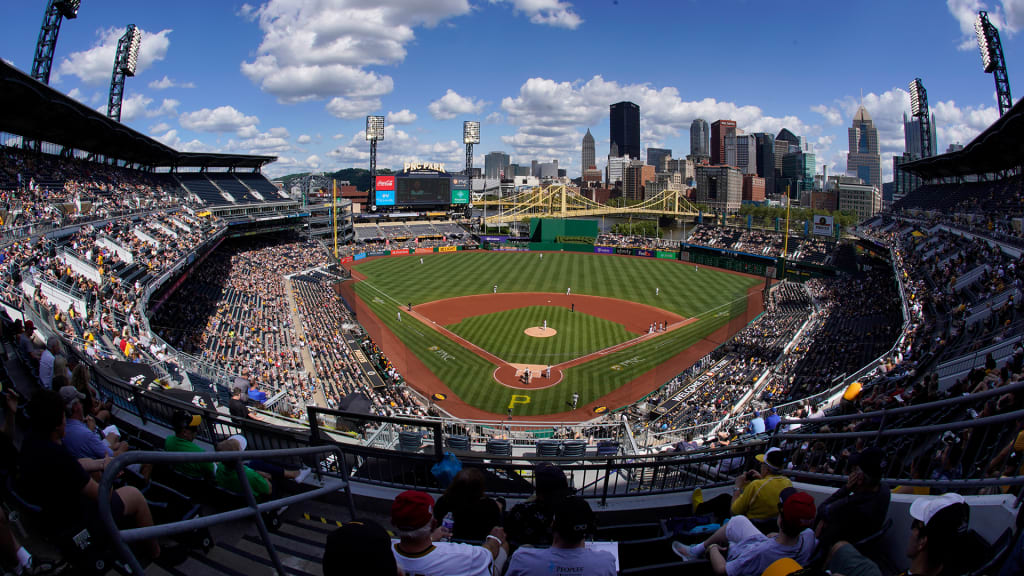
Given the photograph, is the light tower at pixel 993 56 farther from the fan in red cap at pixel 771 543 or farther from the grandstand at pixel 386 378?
the fan in red cap at pixel 771 543

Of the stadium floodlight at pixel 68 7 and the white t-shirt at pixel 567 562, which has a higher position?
the stadium floodlight at pixel 68 7

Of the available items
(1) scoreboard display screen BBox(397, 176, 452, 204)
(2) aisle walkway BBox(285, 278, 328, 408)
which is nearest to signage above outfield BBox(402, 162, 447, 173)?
(1) scoreboard display screen BBox(397, 176, 452, 204)

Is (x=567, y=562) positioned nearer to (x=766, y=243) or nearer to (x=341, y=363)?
(x=341, y=363)

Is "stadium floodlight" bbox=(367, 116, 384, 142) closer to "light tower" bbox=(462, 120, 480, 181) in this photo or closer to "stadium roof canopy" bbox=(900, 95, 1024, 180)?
"light tower" bbox=(462, 120, 480, 181)

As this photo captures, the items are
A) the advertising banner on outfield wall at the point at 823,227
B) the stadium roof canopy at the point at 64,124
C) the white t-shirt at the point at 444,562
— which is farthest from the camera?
the advertising banner on outfield wall at the point at 823,227

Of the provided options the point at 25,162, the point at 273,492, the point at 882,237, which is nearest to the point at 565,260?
the point at 882,237

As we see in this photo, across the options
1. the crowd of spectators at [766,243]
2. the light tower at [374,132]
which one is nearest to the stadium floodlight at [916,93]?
the crowd of spectators at [766,243]

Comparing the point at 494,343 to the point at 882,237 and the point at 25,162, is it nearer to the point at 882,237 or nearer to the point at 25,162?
the point at 25,162
